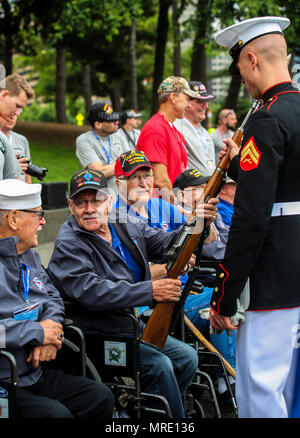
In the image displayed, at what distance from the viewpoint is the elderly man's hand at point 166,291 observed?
3395 mm

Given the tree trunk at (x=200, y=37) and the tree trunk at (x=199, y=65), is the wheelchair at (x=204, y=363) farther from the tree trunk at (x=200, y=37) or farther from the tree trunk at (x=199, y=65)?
the tree trunk at (x=199, y=65)

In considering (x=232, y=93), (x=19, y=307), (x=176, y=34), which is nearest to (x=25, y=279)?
(x=19, y=307)

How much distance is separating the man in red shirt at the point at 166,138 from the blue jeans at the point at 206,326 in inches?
47.1

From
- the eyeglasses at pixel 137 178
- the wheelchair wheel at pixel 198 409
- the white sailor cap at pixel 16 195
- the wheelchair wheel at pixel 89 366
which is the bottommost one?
the wheelchair wheel at pixel 198 409

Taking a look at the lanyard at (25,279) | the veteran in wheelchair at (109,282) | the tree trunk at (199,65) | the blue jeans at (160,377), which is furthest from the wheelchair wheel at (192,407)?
the tree trunk at (199,65)

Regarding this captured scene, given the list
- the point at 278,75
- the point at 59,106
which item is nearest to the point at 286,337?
the point at 278,75

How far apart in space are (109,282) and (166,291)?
335 millimetres

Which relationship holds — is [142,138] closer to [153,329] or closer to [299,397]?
[153,329]

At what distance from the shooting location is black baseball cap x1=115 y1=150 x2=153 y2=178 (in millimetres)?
4250

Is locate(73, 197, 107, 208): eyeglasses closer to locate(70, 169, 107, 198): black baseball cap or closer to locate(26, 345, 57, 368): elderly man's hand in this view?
locate(70, 169, 107, 198): black baseball cap

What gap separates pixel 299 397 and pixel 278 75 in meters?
1.50

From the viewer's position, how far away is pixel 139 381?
3299 mm

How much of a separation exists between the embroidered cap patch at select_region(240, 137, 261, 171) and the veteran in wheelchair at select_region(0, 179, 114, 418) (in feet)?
4.09

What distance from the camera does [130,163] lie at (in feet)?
14.0
